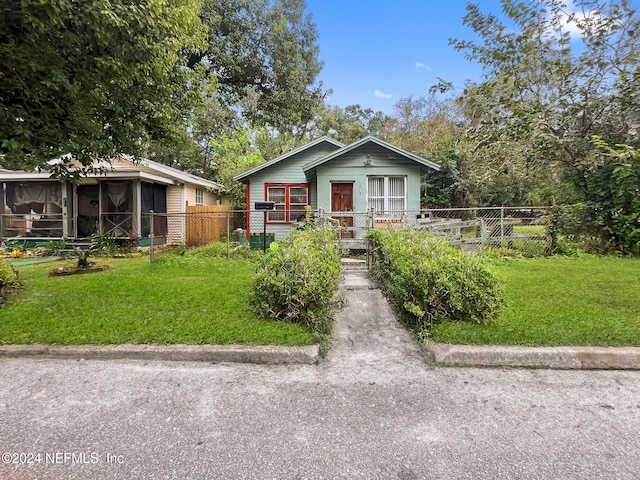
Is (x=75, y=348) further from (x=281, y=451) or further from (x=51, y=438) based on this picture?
(x=281, y=451)

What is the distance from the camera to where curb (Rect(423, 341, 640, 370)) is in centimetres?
332

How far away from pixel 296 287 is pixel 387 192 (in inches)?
364

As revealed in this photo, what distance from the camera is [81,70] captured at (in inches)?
193

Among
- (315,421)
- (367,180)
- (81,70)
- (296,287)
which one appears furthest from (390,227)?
(81,70)

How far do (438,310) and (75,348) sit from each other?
3904mm

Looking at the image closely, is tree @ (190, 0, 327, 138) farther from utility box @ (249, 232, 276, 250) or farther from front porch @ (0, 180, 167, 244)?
utility box @ (249, 232, 276, 250)

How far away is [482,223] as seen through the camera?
1023cm

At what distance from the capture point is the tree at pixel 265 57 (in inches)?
699

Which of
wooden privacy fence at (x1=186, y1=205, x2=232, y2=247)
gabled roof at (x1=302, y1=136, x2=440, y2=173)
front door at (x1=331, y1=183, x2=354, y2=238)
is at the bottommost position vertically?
wooden privacy fence at (x1=186, y1=205, x2=232, y2=247)

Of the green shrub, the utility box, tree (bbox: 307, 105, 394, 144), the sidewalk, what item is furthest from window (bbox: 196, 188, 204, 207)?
tree (bbox: 307, 105, 394, 144)

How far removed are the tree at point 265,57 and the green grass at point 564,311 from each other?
15.8 m

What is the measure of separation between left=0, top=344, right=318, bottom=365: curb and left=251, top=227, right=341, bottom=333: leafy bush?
23.7 inches

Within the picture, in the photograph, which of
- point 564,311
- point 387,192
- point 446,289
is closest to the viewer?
point 446,289

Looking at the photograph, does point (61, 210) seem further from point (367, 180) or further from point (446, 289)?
point (446, 289)
